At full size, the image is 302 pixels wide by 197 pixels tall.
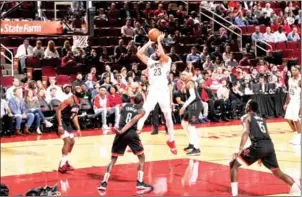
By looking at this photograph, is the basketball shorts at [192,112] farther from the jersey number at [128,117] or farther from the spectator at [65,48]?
the spectator at [65,48]

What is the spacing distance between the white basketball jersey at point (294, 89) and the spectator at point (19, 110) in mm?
6192

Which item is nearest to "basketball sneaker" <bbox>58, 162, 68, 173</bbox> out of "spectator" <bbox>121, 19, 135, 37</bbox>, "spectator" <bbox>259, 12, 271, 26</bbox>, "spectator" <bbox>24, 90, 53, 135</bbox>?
"spectator" <bbox>24, 90, 53, 135</bbox>

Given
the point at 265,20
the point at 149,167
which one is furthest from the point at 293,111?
the point at 265,20

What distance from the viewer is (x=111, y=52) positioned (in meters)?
20.9

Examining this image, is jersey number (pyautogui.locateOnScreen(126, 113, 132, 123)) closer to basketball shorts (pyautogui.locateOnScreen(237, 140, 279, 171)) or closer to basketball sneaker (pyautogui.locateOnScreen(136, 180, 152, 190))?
basketball sneaker (pyautogui.locateOnScreen(136, 180, 152, 190))

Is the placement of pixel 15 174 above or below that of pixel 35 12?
below

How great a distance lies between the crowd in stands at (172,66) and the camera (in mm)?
17031

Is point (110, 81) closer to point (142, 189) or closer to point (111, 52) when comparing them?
point (111, 52)

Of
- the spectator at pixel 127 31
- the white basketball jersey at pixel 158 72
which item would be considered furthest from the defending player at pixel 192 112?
the spectator at pixel 127 31

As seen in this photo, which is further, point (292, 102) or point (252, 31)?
point (252, 31)

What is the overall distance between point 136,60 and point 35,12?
338 cm

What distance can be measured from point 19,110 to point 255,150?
324 inches

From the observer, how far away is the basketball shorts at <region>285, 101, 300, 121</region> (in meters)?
14.8

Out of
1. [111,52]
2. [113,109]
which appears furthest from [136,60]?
[113,109]
